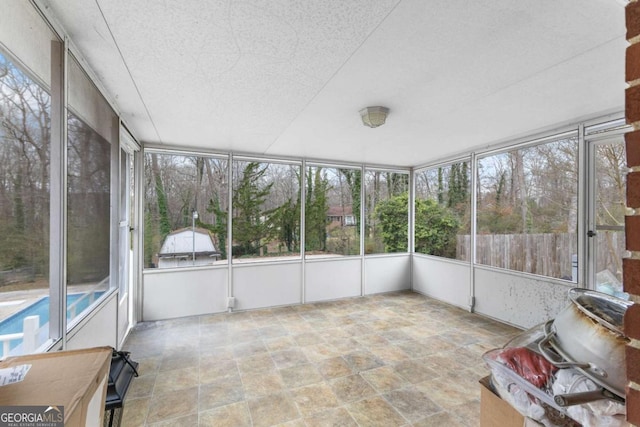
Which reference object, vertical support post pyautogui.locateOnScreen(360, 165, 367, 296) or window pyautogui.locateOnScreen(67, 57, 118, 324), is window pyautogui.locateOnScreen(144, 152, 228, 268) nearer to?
window pyautogui.locateOnScreen(67, 57, 118, 324)

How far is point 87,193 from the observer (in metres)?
1.94

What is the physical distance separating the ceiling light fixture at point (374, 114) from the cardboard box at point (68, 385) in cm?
239

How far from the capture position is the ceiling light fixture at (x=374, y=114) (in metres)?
2.50

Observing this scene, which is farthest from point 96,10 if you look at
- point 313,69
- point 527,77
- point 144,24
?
point 527,77

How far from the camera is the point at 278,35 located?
60.3 inches

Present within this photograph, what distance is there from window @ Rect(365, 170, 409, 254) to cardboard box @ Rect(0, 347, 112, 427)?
4555mm

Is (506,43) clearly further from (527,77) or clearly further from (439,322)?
(439,322)

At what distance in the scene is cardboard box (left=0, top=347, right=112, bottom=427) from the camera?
2.35 ft

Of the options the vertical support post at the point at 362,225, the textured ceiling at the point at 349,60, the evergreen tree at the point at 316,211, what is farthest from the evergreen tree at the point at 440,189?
the evergreen tree at the point at 316,211

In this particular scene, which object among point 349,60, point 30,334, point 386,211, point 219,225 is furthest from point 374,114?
point 386,211

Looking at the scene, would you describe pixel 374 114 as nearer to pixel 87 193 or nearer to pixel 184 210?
pixel 87 193

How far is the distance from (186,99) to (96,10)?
39.7 inches

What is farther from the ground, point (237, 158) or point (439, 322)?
point (237, 158)

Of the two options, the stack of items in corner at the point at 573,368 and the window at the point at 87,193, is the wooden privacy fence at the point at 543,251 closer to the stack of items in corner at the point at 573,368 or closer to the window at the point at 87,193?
the stack of items in corner at the point at 573,368
